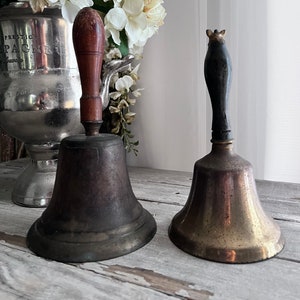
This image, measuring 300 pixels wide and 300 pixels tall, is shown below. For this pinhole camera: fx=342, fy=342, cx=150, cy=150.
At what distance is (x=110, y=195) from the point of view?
39 cm

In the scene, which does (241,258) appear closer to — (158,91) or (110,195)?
(110,195)

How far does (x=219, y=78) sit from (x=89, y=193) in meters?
0.19

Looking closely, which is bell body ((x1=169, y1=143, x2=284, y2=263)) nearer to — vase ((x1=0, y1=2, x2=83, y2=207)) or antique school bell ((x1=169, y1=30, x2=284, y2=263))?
antique school bell ((x1=169, y1=30, x2=284, y2=263))

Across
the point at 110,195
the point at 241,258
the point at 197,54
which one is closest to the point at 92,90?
the point at 110,195

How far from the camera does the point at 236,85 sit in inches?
30.2

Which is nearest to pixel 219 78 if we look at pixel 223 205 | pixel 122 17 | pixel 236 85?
pixel 223 205

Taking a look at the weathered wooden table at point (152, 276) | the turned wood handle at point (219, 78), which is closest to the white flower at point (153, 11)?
the turned wood handle at point (219, 78)

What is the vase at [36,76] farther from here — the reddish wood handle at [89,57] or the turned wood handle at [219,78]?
the turned wood handle at [219,78]

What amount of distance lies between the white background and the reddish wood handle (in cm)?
45

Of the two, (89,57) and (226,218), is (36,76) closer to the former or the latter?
(89,57)

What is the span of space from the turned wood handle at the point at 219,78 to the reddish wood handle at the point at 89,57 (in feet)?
0.40

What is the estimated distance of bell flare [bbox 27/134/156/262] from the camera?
374mm

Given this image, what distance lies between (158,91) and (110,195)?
1.75ft

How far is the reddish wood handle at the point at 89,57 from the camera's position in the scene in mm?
369
